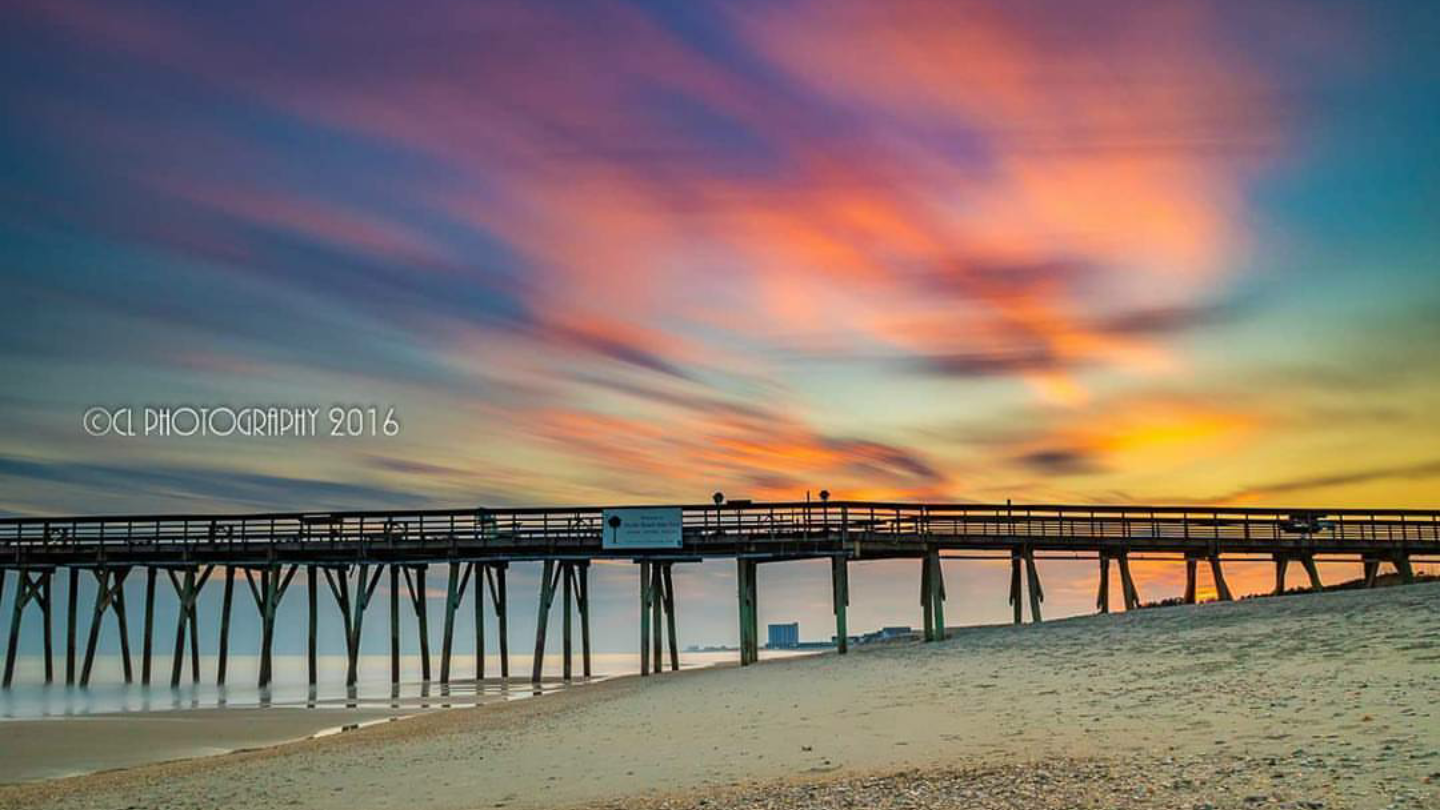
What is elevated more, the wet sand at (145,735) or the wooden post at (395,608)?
the wooden post at (395,608)

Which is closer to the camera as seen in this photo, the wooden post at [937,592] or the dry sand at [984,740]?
the dry sand at [984,740]

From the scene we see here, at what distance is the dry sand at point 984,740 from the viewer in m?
11.9

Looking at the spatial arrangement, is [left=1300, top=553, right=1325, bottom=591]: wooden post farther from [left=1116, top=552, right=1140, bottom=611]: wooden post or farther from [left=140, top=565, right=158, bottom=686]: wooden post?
[left=140, top=565, right=158, bottom=686]: wooden post

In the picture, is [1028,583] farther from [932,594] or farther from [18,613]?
[18,613]

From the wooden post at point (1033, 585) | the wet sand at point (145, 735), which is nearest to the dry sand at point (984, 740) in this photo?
the wet sand at point (145, 735)

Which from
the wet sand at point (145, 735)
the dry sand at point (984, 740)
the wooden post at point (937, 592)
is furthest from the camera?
the wooden post at point (937, 592)

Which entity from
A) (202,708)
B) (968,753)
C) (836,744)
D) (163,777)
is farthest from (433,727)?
(202,708)

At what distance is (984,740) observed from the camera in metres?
15.5

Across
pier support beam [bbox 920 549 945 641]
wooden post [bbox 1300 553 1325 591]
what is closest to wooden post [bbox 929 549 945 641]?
pier support beam [bbox 920 549 945 641]

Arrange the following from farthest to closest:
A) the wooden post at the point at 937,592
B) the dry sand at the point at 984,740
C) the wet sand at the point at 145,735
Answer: the wooden post at the point at 937,592 → the wet sand at the point at 145,735 → the dry sand at the point at 984,740

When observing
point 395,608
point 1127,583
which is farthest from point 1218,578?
point 395,608

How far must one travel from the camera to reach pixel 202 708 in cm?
3803

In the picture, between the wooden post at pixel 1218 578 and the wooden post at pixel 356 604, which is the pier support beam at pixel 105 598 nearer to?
the wooden post at pixel 356 604

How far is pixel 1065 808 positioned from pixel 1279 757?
2.99 meters
